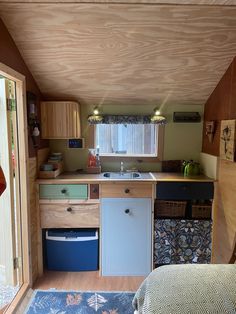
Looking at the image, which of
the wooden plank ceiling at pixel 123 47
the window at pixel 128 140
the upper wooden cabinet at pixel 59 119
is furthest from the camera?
the window at pixel 128 140

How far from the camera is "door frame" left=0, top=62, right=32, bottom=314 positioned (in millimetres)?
2238

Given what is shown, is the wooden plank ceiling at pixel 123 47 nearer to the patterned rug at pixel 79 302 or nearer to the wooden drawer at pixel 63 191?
the wooden drawer at pixel 63 191

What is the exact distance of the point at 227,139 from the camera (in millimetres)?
2354

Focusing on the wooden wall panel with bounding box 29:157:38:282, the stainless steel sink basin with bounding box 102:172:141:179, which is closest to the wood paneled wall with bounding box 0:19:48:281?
the wooden wall panel with bounding box 29:157:38:282

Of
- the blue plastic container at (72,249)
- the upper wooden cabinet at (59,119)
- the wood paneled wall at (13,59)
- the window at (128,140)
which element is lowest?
the blue plastic container at (72,249)

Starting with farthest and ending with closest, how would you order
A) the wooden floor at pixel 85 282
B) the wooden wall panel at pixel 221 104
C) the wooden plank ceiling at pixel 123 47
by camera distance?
the wooden floor at pixel 85 282 < the wooden wall panel at pixel 221 104 < the wooden plank ceiling at pixel 123 47

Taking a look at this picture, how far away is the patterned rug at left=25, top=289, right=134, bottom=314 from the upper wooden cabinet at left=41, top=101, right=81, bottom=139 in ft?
5.16

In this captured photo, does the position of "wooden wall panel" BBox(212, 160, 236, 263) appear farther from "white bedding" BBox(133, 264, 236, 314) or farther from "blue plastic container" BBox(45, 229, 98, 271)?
"blue plastic container" BBox(45, 229, 98, 271)

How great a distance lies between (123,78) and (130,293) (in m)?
2.07

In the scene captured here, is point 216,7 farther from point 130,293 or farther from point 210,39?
point 130,293

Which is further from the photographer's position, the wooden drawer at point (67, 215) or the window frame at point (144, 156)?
the window frame at point (144, 156)

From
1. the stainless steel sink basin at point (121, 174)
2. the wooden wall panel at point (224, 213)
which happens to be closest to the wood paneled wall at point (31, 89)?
the stainless steel sink basin at point (121, 174)

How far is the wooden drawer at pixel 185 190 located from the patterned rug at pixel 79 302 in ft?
3.28

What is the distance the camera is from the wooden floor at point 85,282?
2487 mm
